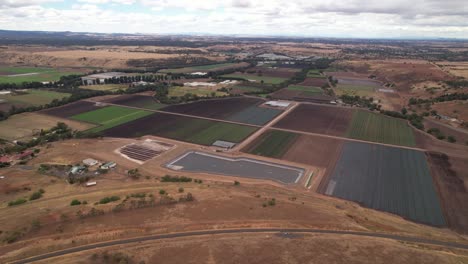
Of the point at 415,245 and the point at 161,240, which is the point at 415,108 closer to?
the point at 415,245

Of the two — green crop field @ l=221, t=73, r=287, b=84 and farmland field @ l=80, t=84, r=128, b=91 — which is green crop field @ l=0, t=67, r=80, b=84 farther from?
green crop field @ l=221, t=73, r=287, b=84

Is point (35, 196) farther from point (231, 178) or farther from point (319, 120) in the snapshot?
point (319, 120)

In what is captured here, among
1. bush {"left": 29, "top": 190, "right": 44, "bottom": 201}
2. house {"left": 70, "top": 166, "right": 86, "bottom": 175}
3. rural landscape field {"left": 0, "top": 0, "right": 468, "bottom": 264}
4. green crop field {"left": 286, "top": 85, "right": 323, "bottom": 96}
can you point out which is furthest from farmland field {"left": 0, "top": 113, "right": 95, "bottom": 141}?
green crop field {"left": 286, "top": 85, "right": 323, "bottom": 96}

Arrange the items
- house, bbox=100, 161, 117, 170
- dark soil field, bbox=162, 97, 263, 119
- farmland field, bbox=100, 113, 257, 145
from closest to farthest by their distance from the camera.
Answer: house, bbox=100, 161, 117, 170
farmland field, bbox=100, 113, 257, 145
dark soil field, bbox=162, 97, 263, 119

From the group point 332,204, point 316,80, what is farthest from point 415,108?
point 332,204

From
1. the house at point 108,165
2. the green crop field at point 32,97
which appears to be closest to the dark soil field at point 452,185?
the house at point 108,165

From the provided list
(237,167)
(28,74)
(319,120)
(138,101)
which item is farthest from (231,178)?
(28,74)
